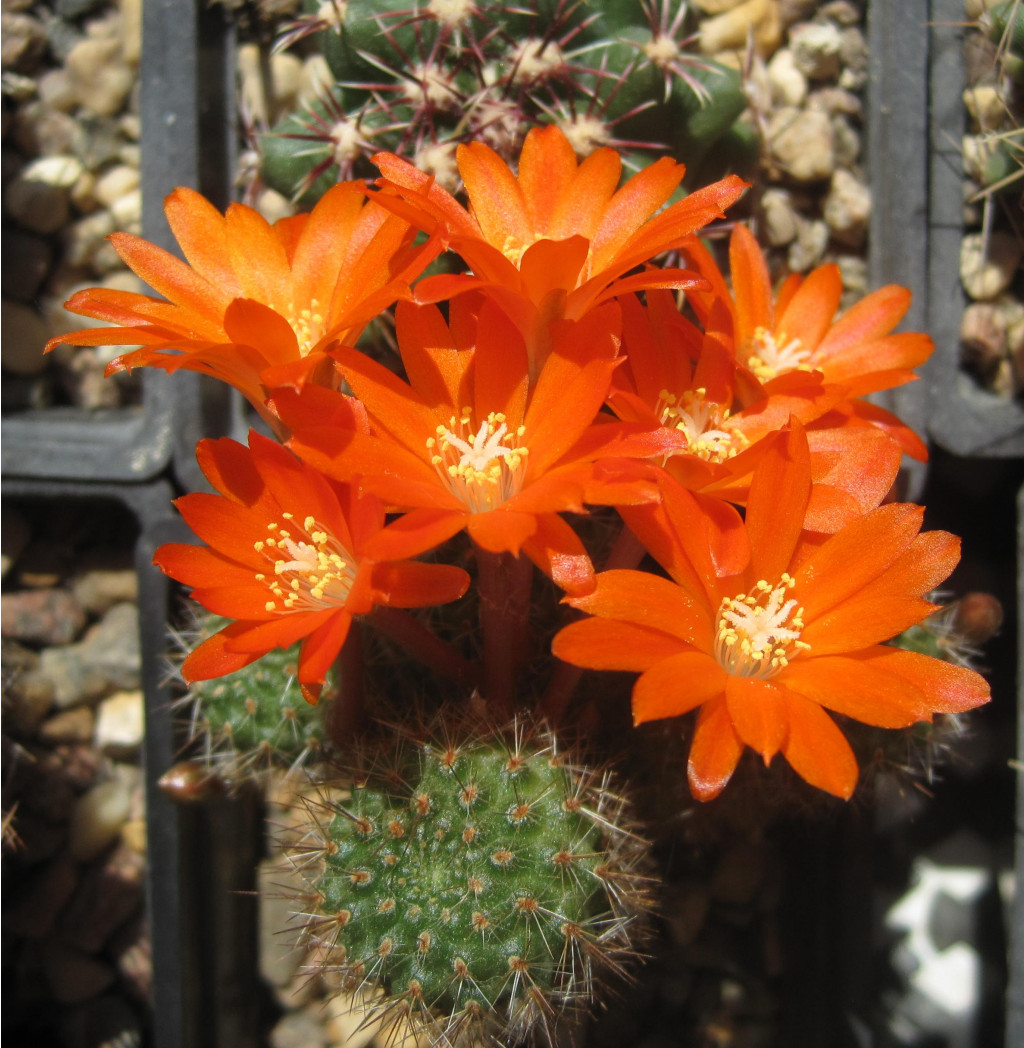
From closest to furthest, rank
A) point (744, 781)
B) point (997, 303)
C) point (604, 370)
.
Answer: point (604, 370) → point (744, 781) → point (997, 303)

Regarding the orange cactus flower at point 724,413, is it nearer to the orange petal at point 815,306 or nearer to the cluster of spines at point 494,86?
the orange petal at point 815,306

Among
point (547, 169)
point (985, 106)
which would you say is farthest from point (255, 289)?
point (985, 106)

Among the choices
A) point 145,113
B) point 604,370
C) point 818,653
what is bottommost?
point 818,653

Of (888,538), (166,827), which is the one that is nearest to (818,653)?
(888,538)

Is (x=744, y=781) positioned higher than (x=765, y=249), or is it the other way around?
(x=765, y=249)

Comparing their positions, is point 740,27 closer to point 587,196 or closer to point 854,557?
point 587,196

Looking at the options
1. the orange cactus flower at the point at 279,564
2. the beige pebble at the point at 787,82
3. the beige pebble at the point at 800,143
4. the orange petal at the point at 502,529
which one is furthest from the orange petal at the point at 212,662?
the beige pebble at the point at 787,82

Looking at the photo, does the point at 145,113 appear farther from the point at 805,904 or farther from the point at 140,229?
the point at 805,904
